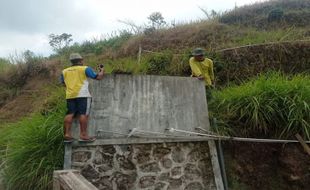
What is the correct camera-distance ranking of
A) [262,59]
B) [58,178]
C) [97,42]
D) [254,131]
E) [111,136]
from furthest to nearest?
[97,42], [262,59], [254,131], [111,136], [58,178]

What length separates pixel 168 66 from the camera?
1009 centimetres

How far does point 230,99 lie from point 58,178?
3.50 m

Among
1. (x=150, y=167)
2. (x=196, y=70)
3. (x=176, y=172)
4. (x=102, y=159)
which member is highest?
(x=196, y=70)

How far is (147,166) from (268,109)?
2.14m

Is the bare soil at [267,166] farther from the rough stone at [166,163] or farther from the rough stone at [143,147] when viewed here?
the rough stone at [143,147]

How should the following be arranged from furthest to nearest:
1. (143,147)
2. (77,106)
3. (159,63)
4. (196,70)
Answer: (159,63)
(196,70)
(143,147)
(77,106)

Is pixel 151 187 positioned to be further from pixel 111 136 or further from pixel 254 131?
pixel 254 131

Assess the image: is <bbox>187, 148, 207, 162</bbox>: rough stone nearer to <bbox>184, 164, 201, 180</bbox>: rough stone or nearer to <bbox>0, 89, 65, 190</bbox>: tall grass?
<bbox>184, 164, 201, 180</bbox>: rough stone

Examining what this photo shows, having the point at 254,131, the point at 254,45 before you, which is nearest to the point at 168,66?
the point at 254,45

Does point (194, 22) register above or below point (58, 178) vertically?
above

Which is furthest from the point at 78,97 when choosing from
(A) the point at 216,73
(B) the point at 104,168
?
(A) the point at 216,73

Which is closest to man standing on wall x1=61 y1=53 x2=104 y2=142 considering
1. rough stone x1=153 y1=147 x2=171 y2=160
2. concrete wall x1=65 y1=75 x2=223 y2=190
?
concrete wall x1=65 y1=75 x2=223 y2=190

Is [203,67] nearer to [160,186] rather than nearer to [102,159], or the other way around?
[160,186]

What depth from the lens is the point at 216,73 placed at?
9.52 meters
